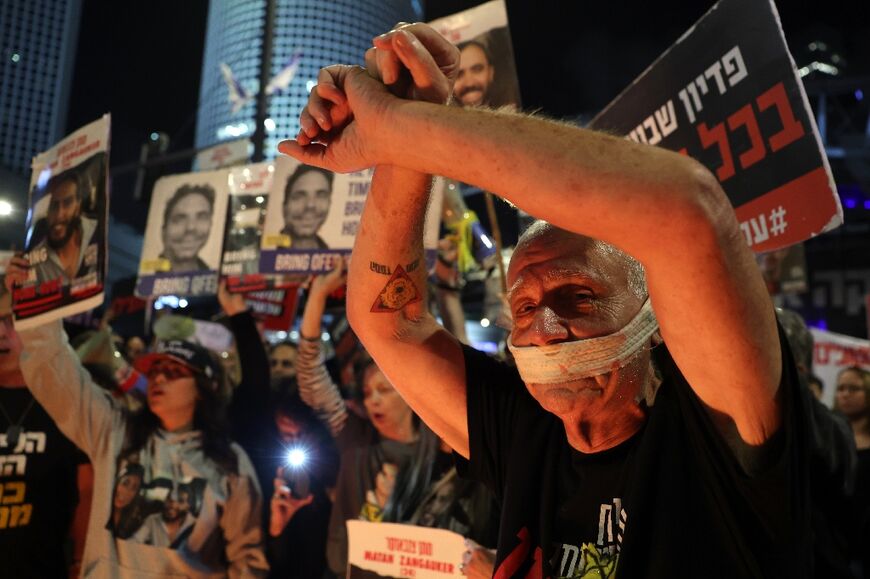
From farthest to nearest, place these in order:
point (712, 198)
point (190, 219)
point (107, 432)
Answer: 1. point (190, 219)
2. point (107, 432)
3. point (712, 198)

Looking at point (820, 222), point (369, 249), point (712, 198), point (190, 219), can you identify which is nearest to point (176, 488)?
point (190, 219)

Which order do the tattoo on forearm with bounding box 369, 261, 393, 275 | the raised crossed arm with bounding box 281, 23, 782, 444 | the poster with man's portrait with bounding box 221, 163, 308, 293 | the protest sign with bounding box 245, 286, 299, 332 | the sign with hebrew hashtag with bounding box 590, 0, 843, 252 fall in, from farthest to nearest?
the protest sign with bounding box 245, 286, 299, 332, the poster with man's portrait with bounding box 221, 163, 308, 293, the sign with hebrew hashtag with bounding box 590, 0, 843, 252, the tattoo on forearm with bounding box 369, 261, 393, 275, the raised crossed arm with bounding box 281, 23, 782, 444

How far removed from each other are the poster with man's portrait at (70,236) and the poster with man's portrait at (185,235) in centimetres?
147

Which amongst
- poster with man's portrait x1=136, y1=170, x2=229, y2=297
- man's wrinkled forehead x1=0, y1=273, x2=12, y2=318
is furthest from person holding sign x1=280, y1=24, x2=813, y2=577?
poster with man's portrait x1=136, y1=170, x2=229, y2=297

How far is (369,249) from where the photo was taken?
60.1 inches

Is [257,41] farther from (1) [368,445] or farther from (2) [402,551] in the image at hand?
(2) [402,551]

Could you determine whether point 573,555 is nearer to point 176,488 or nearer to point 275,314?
point 176,488

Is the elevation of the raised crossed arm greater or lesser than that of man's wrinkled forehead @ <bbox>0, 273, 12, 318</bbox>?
lesser

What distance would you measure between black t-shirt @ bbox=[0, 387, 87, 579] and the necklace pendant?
0.4 inches

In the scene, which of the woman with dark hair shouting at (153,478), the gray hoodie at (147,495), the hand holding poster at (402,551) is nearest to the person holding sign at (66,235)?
the woman with dark hair shouting at (153,478)

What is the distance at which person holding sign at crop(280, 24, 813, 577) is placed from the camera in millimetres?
964

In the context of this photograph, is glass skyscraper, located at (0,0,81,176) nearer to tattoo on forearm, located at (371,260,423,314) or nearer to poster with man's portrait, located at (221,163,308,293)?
poster with man's portrait, located at (221,163,308,293)

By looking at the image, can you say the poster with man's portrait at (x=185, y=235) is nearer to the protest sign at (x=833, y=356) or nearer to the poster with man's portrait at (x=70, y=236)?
the poster with man's portrait at (x=70, y=236)

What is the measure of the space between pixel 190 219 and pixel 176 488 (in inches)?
92.2
